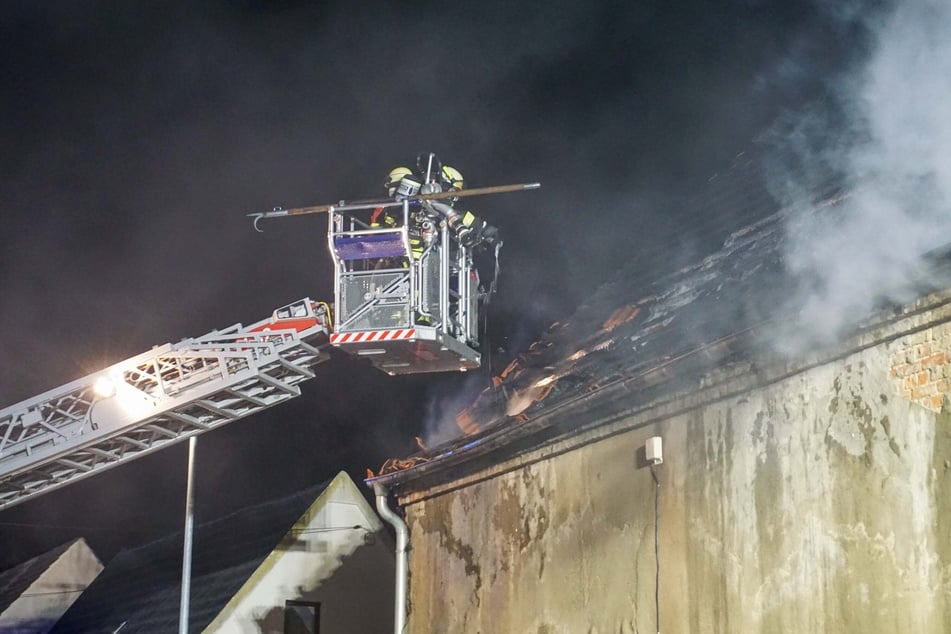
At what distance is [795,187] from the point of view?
351 inches

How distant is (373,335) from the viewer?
32.2ft

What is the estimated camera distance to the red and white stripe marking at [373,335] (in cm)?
973

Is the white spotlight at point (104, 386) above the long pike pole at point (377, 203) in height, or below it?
below

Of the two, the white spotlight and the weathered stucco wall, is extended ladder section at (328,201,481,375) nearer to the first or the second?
the weathered stucco wall

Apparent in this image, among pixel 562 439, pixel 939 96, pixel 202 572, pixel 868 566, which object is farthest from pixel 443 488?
pixel 202 572

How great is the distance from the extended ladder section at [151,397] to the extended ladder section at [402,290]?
598mm

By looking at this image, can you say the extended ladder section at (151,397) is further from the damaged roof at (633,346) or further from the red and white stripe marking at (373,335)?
the damaged roof at (633,346)

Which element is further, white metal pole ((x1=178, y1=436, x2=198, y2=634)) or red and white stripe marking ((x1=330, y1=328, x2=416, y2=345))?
white metal pole ((x1=178, y1=436, x2=198, y2=634))

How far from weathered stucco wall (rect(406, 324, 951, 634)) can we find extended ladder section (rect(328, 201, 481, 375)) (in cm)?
151

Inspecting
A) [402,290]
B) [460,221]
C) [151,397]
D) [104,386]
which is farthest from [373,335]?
[104,386]

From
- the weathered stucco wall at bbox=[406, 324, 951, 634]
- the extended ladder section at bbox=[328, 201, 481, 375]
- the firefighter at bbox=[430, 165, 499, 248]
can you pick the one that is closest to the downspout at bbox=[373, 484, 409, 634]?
the weathered stucco wall at bbox=[406, 324, 951, 634]

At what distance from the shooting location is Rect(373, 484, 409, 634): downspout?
417 inches

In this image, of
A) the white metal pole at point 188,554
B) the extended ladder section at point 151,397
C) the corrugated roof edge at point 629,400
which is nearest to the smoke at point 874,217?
the corrugated roof edge at point 629,400

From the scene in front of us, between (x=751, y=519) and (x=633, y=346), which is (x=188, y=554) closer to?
(x=633, y=346)
